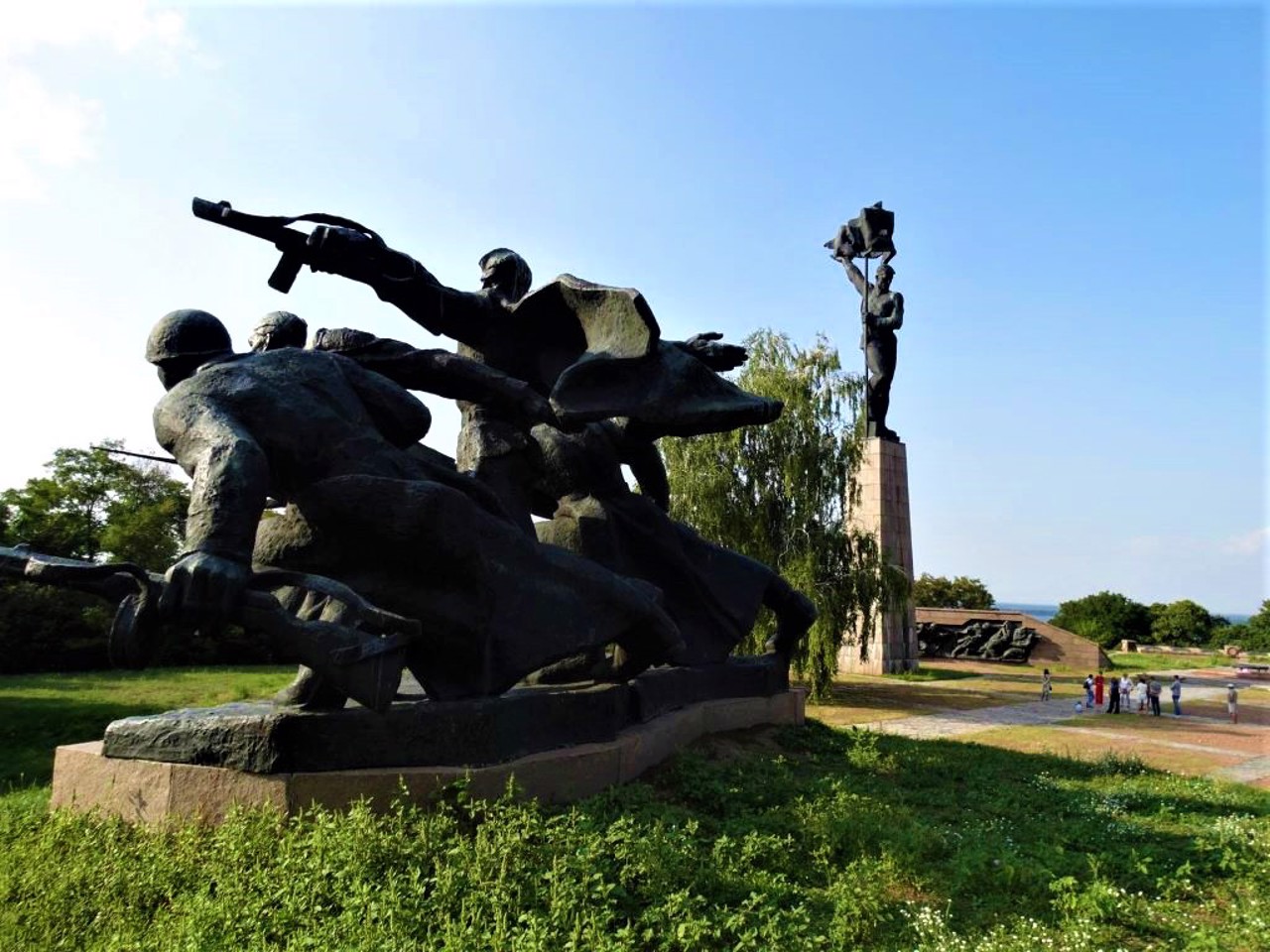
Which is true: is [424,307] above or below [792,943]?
above

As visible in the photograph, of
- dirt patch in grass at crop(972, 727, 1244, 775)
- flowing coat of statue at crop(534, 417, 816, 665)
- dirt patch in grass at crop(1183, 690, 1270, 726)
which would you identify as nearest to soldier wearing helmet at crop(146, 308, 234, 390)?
flowing coat of statue at crop(534, 417, 816, 665)

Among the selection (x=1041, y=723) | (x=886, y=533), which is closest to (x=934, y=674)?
(x=886, y=533)

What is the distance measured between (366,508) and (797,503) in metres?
12.1

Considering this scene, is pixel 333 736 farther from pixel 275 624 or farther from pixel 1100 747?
pixel 1100 747

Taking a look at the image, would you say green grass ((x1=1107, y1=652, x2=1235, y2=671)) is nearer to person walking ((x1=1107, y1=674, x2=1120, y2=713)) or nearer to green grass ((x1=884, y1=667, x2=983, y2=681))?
green grass ((x1=884, y1=667, x2=983, y2=681))

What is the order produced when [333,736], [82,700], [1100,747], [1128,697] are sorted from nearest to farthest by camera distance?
[333,736] → [1100,747] → [82,700] → [1128,697]

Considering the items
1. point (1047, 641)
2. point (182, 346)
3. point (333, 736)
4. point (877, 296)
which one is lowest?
point (333, 736)

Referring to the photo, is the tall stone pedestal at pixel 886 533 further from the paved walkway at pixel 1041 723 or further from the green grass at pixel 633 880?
the green grass at pixel 633 880

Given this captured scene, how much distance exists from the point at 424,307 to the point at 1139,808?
203 inches

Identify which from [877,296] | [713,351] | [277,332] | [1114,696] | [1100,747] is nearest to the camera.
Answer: [277,332]

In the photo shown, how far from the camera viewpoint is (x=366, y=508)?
3855 millimetres

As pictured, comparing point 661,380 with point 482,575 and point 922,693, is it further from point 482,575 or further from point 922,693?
point 922,693

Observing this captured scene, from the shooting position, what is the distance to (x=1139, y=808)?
17.3 feet

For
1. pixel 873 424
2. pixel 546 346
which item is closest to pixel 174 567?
pixel 546 346
